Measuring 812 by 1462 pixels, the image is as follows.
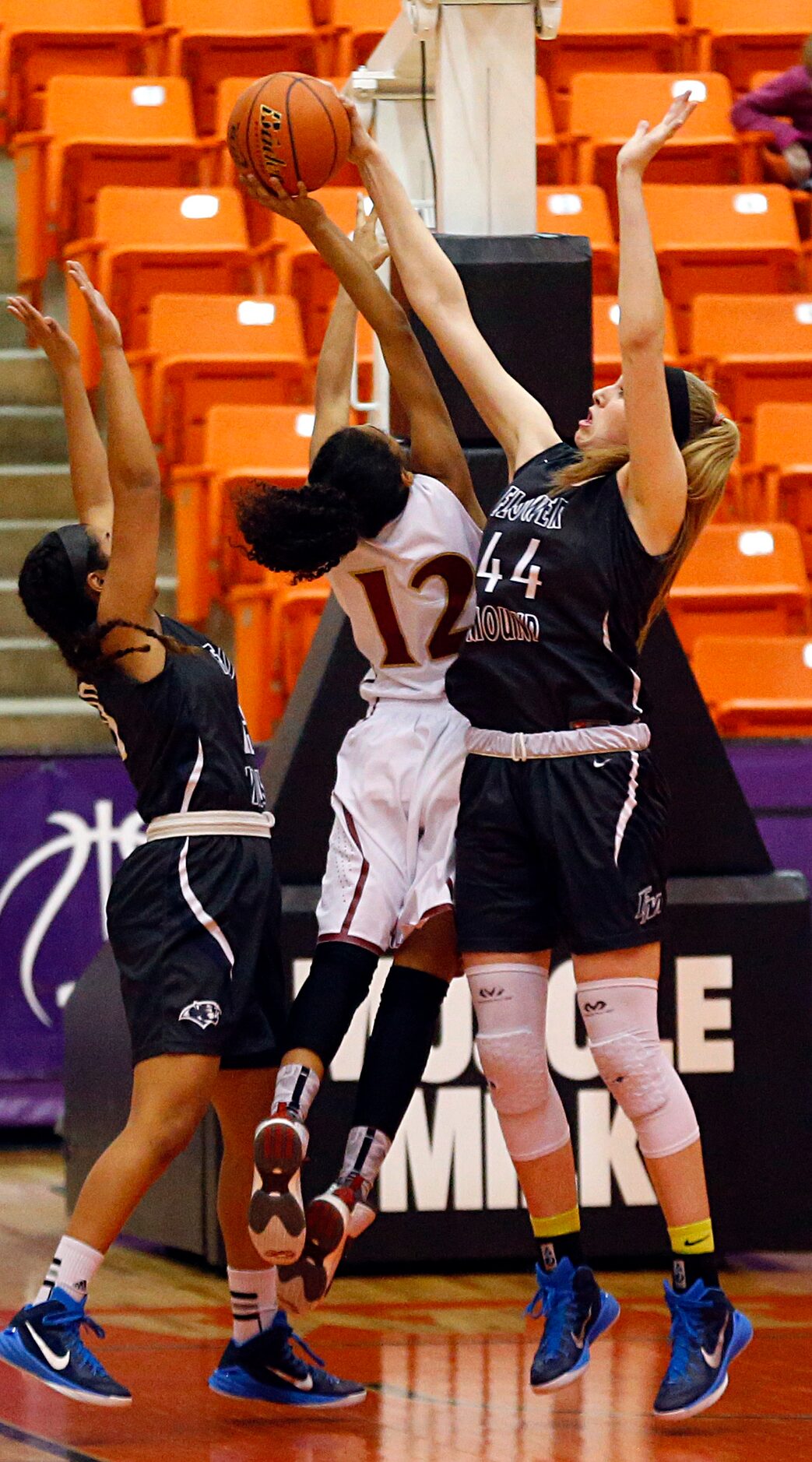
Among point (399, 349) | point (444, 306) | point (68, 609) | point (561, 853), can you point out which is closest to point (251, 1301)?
point (561, 853)

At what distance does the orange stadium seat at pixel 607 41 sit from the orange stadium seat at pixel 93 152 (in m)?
1.84

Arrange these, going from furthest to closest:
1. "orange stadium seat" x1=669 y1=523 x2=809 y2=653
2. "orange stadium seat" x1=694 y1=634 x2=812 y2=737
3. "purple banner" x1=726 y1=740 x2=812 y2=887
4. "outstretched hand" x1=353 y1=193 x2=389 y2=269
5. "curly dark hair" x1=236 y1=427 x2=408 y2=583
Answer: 1. "orange stadium seat" x1=669 y1=523 x2=809 y2=653
2. "orange stadium seat" x1=694 y1=634 x2=812 y2=737
3. "purple banner" x1=726 y1=740 x2=812 y2=887
4. "outstretched hand" x1=353 y1=193 x2=389 y2=269
5. "curly dark hair" x1=236 y1=427 x2=408 y2=583

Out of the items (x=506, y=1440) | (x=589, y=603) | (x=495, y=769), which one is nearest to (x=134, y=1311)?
(x=506, y=1440)

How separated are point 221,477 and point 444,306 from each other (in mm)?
3744

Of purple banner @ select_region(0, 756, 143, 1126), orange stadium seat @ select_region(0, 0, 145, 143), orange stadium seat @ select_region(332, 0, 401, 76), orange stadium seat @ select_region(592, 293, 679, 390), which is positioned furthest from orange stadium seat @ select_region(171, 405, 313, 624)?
orange stadium seat @ select_region(0, 0, 145, 143)

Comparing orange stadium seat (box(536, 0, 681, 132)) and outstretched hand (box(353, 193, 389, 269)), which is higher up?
orange stadium seat (box(536, 0, 681, 132))

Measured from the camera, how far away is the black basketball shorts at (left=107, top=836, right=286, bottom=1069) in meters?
3.97

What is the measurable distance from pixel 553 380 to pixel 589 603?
1.34 m

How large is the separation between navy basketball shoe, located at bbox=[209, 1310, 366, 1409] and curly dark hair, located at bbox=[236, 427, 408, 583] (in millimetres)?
1454

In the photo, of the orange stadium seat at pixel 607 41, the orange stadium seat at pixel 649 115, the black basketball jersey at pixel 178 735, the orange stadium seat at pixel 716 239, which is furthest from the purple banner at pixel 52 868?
the orange stadium seat at pixel 607 41

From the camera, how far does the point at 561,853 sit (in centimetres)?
393

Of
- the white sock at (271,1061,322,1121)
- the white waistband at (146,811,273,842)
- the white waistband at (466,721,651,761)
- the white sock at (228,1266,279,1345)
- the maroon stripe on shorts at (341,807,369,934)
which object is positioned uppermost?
the white waistband at (466,721,651,761)

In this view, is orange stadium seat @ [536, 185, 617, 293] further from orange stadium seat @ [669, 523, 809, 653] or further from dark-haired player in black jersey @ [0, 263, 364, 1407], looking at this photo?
dark-haired player in black jersey @ [0, 263, 364, 1407]

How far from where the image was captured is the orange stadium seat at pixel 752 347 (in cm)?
894
